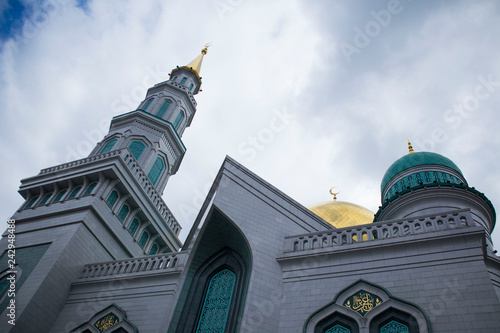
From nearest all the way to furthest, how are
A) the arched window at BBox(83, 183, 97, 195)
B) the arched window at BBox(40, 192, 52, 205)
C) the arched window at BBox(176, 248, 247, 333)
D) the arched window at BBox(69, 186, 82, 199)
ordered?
1. the arched window at BBox(176, 248, 247, 333)
2. the arched window at BBox(83, 183, 97, 195)
3. the arched window at BBox(69, 186, 82, 199)
4. the arched window at BBox(40, 192, 52, 205)

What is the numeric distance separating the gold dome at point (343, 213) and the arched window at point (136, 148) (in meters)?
8.42

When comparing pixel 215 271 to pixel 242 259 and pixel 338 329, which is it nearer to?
pixel 242 259

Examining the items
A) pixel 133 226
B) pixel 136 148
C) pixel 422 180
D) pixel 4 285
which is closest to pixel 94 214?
pixel 133 226

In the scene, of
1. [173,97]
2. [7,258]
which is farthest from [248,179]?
[173,97]

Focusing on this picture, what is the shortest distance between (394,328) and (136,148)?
44.4 feet

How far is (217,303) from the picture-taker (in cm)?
972

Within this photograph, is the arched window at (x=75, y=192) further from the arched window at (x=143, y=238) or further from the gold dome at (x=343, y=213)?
the gold dome at (x=343, y=213)

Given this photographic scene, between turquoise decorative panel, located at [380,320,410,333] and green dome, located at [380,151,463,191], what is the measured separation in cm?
863

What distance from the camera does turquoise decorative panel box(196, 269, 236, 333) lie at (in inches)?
364

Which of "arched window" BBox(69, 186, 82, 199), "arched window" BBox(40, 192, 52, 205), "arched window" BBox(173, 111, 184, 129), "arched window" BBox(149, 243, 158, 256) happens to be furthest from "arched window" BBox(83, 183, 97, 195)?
"arched window" BBox(173, 111, 184, 129)

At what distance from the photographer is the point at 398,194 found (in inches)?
552

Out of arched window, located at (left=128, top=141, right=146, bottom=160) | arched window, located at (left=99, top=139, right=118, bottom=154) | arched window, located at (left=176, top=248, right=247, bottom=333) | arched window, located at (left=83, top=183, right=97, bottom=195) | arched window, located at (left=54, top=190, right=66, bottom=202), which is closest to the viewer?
arched window, located at (left=176, top=248, right=247, bottom=333)
